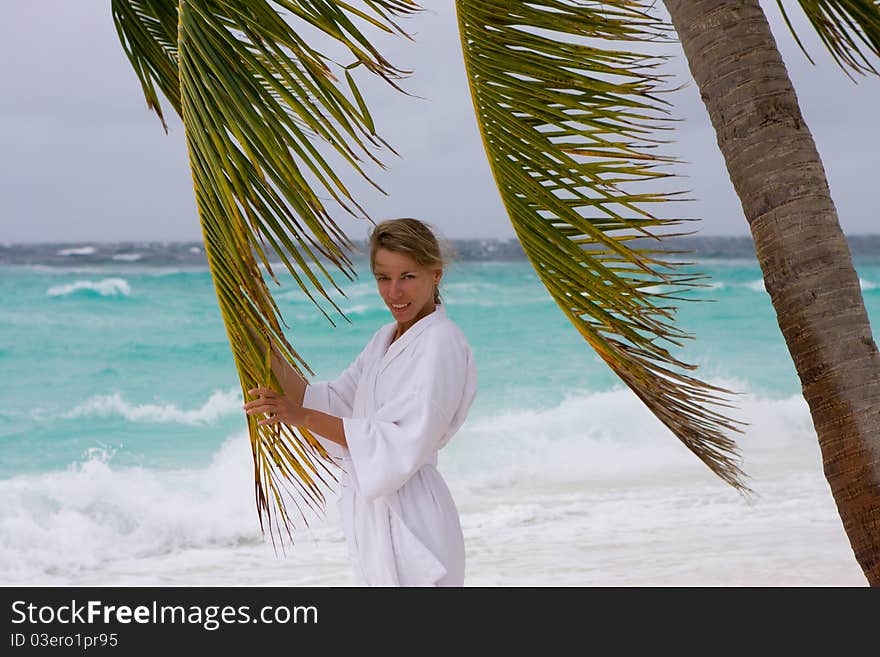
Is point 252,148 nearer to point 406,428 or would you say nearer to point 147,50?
point 406,428

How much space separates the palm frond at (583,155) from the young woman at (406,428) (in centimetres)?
43

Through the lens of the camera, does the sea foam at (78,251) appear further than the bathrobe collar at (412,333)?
Yes

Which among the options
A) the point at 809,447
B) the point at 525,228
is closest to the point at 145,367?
the point at 809,447

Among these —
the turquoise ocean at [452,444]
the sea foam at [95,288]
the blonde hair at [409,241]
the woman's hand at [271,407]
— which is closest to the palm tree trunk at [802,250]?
the turquoise ocean at [452,444]

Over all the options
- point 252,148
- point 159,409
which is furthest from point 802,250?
point 159,409

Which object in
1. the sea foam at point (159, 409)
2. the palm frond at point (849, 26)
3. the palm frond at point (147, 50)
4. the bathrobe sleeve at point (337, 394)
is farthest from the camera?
the sea foam at point (159, 409)

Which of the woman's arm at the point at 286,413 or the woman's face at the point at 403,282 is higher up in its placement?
the woman's face at the point at 403,282

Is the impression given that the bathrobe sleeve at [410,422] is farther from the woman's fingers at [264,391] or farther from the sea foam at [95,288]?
the sea foam at [95,288]

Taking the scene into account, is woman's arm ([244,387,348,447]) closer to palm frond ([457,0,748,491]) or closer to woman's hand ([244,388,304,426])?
woman's hand ([244,388,304,426])

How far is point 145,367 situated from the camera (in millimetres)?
16000

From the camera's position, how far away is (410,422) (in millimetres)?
2381

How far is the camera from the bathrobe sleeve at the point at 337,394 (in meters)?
2.69

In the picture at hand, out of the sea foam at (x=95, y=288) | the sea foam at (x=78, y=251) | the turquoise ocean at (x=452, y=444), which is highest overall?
the sea foam at (x=78, y=251)
